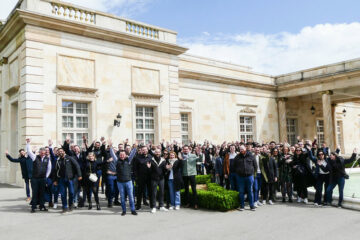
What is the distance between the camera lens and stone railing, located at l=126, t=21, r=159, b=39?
15677mm

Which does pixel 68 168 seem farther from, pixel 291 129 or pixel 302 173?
pixel 291 129

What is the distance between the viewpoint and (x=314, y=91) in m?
21.9

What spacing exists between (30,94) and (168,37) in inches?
302

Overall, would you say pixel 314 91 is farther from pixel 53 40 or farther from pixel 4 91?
pixel 4 91

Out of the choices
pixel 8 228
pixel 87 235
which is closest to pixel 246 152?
pixel 87 235

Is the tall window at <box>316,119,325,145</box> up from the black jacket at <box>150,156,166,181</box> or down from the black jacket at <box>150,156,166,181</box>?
up

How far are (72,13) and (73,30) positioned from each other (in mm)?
1010

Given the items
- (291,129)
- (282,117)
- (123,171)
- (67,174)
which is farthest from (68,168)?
(291,129)

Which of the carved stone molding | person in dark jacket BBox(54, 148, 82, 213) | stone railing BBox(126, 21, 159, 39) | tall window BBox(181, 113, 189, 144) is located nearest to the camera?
person in dark jacket BBox(54, 148, 82, 213)

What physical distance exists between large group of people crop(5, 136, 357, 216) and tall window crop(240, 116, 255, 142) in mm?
12296

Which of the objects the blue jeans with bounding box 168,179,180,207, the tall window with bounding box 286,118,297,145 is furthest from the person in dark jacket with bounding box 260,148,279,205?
the tall window with bounding box 286,118,297,145

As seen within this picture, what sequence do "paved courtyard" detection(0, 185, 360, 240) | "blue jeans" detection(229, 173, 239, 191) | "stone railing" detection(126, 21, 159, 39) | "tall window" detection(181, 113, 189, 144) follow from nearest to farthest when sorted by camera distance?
"paved courtyard" detection(0, 185, 360, 240) → "blue jeans" detection(229, 173, 239, 191) → "stone railing" detection(126, 21, 159, 39) → "tall window" detection(181, 113, 189, 144)

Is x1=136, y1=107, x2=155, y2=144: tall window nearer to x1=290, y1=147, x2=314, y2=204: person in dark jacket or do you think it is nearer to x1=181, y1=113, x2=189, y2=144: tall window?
x1=181, y1=113, x2=189, y2=144: tall window

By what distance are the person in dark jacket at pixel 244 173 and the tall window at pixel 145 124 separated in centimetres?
779
